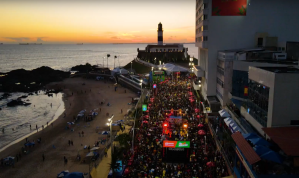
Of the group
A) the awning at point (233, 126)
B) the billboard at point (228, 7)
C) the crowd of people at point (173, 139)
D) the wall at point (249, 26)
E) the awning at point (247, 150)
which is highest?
the billboard at point (228, 7)

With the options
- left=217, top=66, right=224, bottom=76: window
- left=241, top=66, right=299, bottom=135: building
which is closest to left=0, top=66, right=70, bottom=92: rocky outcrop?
left=217, top=66, right=224, bottom=76: window

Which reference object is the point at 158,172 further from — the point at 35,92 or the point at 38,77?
the point at 38,77

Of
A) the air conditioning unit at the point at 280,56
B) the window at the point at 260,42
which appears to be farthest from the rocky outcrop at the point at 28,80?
the air conditioning unit at the point at 280,56

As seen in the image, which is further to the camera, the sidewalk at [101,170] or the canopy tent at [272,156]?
the sidewalk at [101,170]

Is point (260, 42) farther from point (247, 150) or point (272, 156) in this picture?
point (272, 156)

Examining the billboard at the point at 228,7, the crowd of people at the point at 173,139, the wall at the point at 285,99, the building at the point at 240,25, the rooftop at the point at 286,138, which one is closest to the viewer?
the rooftop at the point at 286,138

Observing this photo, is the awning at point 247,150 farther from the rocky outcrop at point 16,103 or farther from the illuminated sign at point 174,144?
the rocky outcrop at point 16,103

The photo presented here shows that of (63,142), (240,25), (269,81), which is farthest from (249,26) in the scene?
(63,142)
